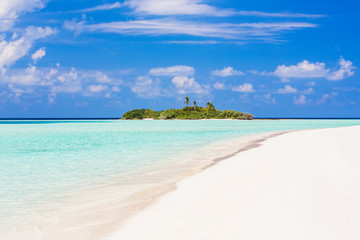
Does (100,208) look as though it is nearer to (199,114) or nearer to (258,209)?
(258,209)

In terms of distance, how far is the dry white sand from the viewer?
4844 mm

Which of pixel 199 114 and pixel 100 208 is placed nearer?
pixel 100 208

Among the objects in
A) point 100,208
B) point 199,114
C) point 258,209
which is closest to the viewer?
point 258,209

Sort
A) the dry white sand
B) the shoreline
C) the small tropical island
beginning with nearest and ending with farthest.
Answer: the dry white sand < the shoreline < the small tropical island

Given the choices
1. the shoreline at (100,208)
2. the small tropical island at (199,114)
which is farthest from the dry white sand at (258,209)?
the small tropical island at (199,114)

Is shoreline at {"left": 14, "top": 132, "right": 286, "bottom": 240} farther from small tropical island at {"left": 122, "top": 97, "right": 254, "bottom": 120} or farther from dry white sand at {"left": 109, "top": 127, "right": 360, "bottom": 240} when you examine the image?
small tropical island at {"left": 122, "top": 97, "right": 254, "bottom": 120}

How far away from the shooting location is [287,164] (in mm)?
11242

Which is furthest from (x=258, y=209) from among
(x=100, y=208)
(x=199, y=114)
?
(x=199, y=114)

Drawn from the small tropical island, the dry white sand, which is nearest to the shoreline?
the dry white sand

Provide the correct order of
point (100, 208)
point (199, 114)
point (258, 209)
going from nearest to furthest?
→ point (258, 209) → point (100, 208) → point (199, 114)

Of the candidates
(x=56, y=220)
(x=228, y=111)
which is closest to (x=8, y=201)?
(x=56, y=220)

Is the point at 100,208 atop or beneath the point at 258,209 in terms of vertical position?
beneath

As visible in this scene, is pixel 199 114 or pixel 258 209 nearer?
pixel 258 209

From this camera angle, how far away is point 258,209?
590 centimetres
